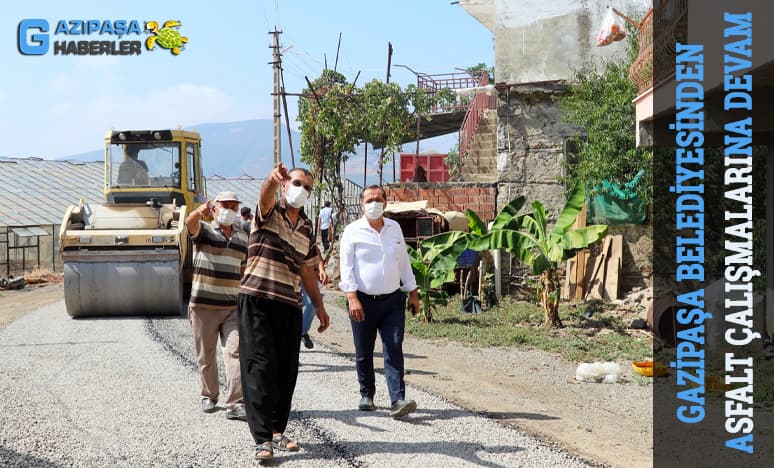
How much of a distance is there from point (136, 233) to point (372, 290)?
28.0 ft

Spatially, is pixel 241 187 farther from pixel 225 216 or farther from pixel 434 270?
pixel 225 216

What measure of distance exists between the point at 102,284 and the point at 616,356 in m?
8.59

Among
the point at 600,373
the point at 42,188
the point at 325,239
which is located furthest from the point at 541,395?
the point at 42,188

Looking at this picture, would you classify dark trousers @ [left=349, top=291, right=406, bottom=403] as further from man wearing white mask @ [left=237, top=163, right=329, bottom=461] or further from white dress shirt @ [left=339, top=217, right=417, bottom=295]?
man wearing white mask @ [left=237, top=163, right=329, bottom=461]

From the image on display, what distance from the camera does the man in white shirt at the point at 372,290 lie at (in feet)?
23.5

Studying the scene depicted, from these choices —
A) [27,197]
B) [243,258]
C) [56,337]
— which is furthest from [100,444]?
[27,197]

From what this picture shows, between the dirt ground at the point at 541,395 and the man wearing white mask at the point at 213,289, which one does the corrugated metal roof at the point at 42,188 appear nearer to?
the dirt ground at the point at 541,395

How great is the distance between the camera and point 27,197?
35031 mm

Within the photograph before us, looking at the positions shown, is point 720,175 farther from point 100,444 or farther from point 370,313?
point 100,444

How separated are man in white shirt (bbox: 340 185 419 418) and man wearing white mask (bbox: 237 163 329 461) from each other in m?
1.13

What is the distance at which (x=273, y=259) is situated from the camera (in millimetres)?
6027

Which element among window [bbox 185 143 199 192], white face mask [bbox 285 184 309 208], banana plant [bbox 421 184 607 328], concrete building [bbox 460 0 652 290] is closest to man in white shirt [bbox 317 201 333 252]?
concrete building [bbox 460 0 652 290]

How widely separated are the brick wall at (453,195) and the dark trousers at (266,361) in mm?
14283

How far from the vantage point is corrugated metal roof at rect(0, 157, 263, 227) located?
108 feet
